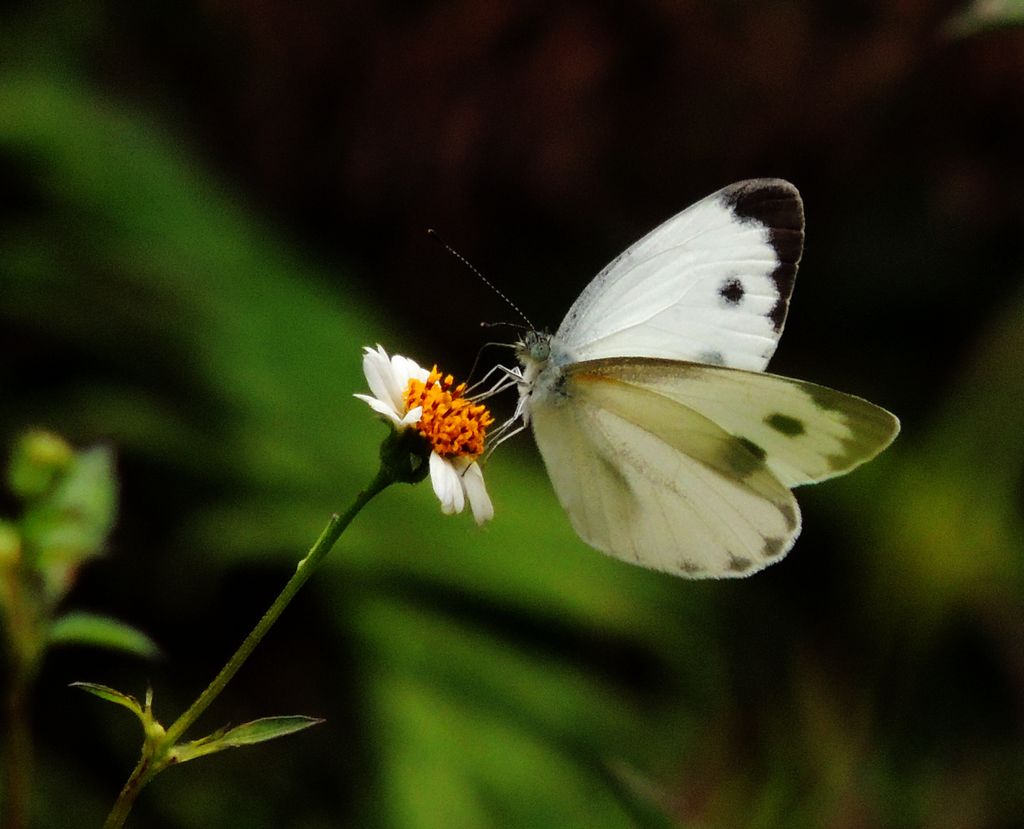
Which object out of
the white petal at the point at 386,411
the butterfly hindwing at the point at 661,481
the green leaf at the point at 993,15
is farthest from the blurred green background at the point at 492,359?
the green leaf at the point at 993,15

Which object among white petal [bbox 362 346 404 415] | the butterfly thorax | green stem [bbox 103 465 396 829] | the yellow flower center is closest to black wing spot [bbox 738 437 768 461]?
the butterfly thorax

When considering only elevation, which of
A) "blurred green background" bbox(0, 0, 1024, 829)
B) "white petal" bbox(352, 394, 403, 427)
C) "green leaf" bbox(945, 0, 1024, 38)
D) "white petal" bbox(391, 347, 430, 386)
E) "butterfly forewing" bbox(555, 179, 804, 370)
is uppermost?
"green leaf" bbox(945, 0, 1024, 38)

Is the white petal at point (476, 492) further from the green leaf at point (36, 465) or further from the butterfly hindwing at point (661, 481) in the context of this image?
the green leaf at point (36, 465)

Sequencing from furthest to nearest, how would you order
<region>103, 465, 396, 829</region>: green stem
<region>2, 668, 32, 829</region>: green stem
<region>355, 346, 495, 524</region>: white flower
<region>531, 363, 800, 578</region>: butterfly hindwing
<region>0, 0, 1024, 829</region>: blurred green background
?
<region>0, 0, 1024, 829</region>: blurred green background < <region>531, 363, 800, 578</region>: butterfly hindwing < <region>355, 346, 495, 524</region>: white flower < <region>2, 668, 32, 829</region>: green stem < <region>103, 465, 396, 829</region>: green stem

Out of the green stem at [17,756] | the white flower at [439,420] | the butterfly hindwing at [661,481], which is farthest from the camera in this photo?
the butterfly hindwing at [661,481]

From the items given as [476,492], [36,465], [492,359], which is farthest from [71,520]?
[492,359]

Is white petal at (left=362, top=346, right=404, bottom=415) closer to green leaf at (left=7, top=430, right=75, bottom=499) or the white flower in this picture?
the white flower
